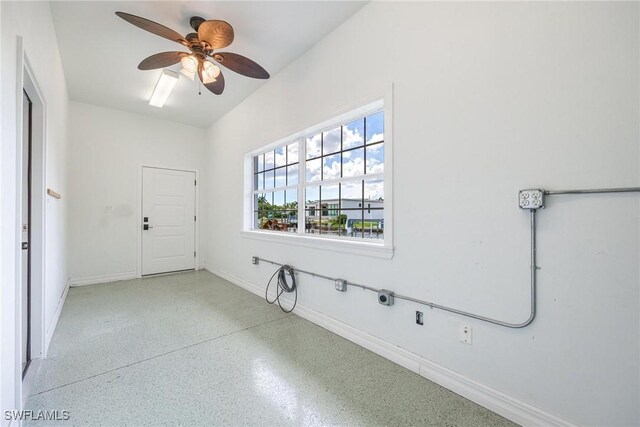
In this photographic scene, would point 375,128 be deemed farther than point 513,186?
Yes

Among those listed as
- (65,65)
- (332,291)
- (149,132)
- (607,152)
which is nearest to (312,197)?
(332,291)

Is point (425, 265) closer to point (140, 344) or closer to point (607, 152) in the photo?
point (607, 152)

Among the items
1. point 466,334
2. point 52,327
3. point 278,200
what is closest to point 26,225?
point 52,327

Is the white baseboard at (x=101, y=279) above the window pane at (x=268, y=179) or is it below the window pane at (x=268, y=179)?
below

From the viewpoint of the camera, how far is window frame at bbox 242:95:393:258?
213 cm

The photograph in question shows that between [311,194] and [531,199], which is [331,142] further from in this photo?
[531,199]

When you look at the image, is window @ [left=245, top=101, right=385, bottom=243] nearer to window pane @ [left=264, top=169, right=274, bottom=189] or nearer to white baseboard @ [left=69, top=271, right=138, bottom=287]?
window pane @ [left=264, top=169, right=274, bottom=189]

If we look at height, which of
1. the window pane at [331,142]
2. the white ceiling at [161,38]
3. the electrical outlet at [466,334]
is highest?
the white ceiling at [161,38]

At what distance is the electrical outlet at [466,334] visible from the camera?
5.55ft

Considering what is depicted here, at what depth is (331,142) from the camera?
2908 millimetres

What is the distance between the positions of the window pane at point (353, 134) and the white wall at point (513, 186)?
358 mm

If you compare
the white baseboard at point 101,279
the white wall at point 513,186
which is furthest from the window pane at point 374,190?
the white baseboard at point 101,279

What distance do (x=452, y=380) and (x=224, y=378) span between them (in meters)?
1.58

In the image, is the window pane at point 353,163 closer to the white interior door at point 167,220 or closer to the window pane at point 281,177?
the window pane at point 281,177
